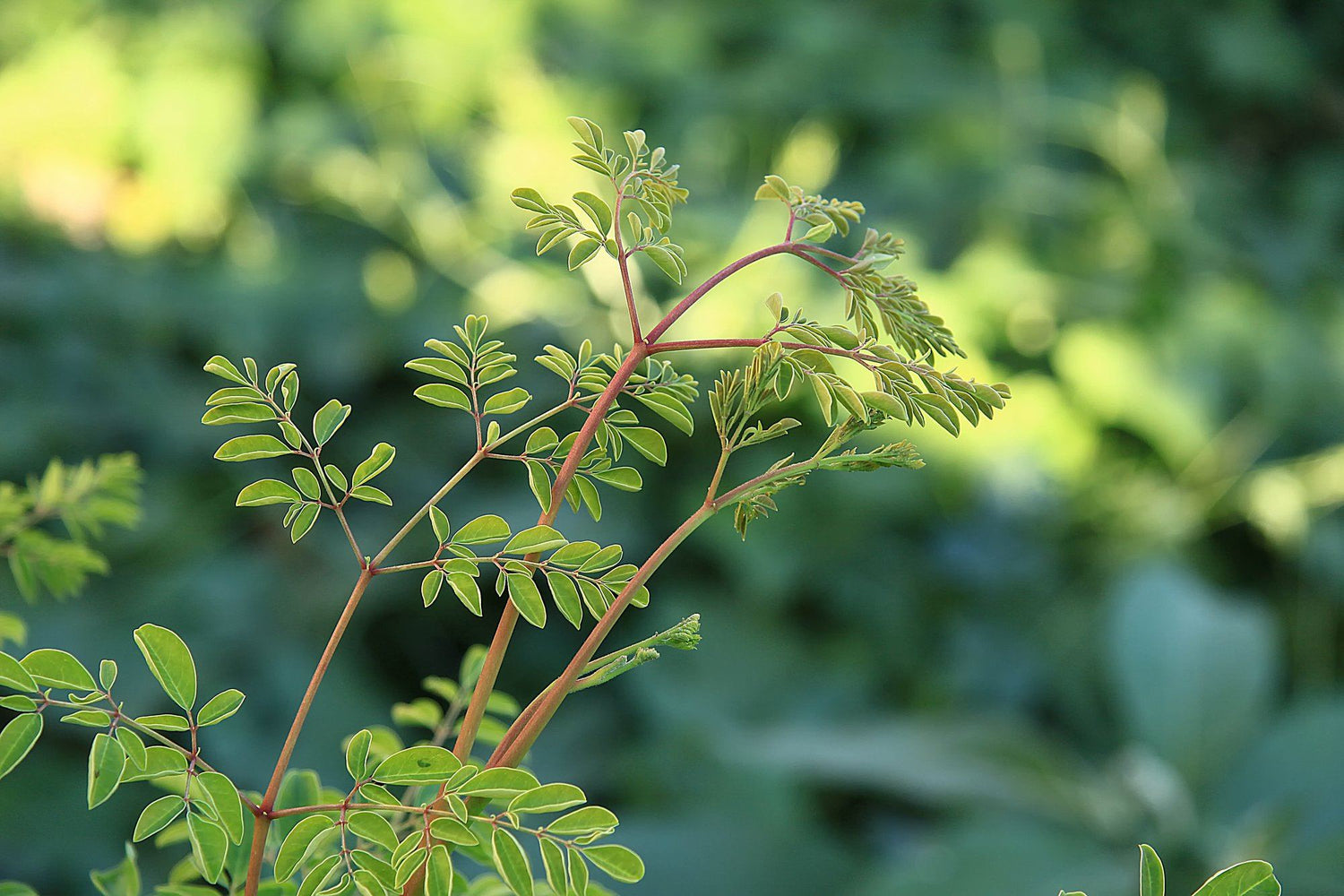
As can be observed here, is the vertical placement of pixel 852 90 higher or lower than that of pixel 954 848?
higher

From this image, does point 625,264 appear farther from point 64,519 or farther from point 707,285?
point 64,519

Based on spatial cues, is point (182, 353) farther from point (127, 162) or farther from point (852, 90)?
point (852, 90)

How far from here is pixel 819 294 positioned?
4.18 feet

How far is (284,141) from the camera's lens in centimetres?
150

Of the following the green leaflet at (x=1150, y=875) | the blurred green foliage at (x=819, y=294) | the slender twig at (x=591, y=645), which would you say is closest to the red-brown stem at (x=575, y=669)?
the slender twig at (x=591, y=645)

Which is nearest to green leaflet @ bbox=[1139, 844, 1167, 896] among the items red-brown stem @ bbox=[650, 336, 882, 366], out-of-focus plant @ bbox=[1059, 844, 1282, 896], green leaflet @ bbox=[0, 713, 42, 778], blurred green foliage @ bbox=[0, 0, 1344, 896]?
out-of-focus plant @ bbox=[1059, 844, 1282, 896]

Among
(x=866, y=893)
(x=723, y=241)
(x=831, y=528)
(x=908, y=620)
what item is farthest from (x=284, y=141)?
(x=866, y=893)

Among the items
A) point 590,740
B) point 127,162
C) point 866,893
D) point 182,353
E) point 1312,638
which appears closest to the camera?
point 866,893

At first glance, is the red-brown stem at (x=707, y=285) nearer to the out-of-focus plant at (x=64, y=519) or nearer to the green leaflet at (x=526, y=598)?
the green leaflet at (x=526, y=598)

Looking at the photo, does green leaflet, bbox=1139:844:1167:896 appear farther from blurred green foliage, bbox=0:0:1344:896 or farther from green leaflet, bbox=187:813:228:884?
blurred green foliage, bbox=0:0:1344:896

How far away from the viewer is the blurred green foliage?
1.02 metres

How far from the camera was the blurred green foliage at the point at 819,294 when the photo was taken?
1020mm

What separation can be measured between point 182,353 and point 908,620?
37.1 inches

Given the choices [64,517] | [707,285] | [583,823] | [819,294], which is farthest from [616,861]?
[819,294]
